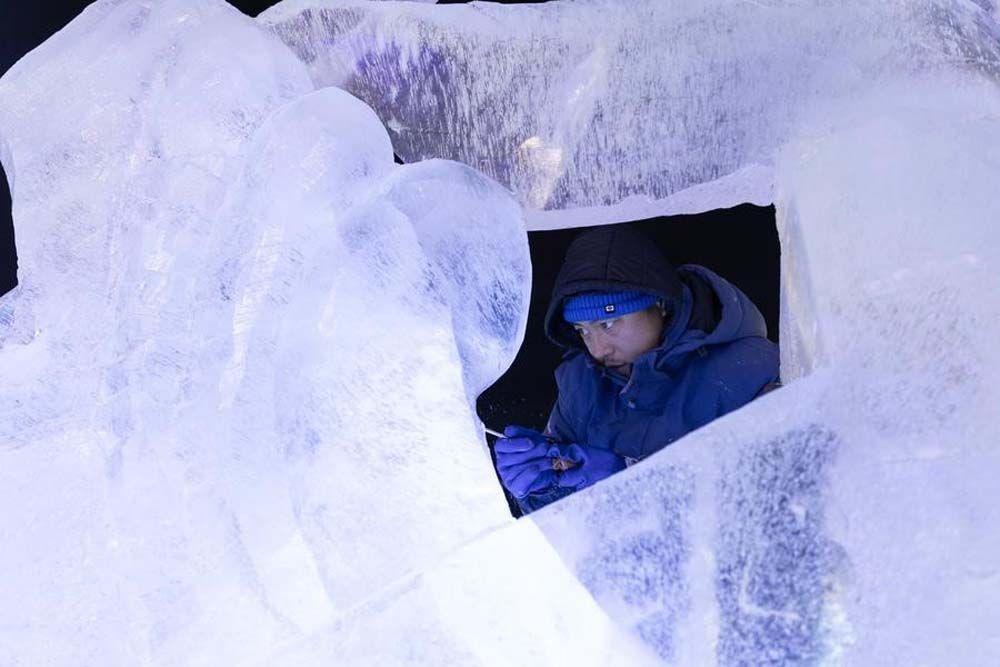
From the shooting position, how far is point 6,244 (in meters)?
1.99

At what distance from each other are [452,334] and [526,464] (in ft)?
2.60

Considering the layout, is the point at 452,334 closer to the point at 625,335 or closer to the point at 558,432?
the point at 625,335

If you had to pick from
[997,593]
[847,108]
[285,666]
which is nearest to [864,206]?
[847,108]

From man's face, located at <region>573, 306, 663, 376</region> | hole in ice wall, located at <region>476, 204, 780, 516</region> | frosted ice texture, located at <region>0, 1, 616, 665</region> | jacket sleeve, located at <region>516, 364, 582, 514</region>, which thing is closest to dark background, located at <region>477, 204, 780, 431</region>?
hole in ice wall, located at <region>476, 204, 780, 516</region>

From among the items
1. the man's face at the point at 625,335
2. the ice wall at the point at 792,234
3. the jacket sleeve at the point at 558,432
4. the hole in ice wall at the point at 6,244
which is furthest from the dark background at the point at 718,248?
the ice wall at the point at 792,234

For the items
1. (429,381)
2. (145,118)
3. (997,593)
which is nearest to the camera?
(997,593)

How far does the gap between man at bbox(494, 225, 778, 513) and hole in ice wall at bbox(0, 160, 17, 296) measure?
911 mm

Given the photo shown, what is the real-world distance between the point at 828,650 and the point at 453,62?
2.03ft

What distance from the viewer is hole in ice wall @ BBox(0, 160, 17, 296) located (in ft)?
6.42

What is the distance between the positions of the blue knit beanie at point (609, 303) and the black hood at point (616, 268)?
0.7 inches

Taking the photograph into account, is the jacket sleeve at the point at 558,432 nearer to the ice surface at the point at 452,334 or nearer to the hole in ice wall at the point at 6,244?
the ice surface at the point at 452,334

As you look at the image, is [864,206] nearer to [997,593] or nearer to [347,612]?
[997,593]

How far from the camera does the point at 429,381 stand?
2.89 ft

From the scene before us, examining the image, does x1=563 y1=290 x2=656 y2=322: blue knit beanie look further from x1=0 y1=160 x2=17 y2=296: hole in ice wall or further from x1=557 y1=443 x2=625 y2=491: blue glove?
x1=0 y1=160 x2=17 y2=296: hole in ice wall
